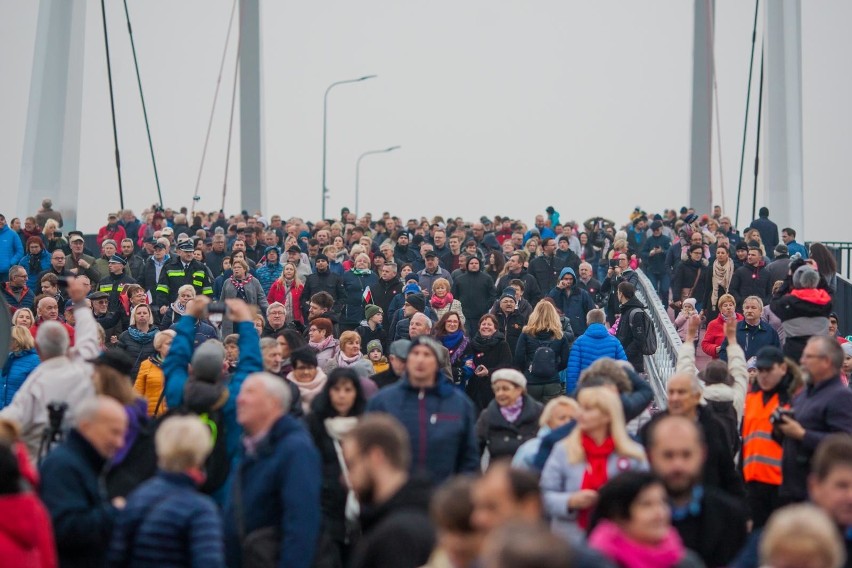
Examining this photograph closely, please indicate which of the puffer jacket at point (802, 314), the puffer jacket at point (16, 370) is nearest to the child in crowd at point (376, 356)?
the puffer jacket at point (16, 370)

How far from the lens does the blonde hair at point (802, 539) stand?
5.12 metres

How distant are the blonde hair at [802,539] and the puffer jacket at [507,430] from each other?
4.58 metres

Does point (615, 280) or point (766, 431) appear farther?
point (615, 280)

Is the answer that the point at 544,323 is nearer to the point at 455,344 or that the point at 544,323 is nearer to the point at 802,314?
the point at 455,344

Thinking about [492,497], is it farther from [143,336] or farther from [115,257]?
[115,257]

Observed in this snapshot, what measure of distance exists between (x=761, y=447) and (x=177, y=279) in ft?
34.6

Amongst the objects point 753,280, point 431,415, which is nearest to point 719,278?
point 753,280

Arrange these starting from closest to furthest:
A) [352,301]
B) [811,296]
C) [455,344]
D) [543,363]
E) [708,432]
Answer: [708,432] < [811,296] < [543,363] < [455,344] < [352,301]

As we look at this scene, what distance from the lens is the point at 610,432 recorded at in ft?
24.5

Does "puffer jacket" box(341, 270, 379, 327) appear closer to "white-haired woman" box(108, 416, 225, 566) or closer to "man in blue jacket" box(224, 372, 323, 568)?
"man in blue jacket" box(224, 372, 323, 568)

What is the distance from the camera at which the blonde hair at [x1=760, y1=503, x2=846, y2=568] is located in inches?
202

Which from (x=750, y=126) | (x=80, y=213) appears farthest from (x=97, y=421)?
(x=750, y=126)

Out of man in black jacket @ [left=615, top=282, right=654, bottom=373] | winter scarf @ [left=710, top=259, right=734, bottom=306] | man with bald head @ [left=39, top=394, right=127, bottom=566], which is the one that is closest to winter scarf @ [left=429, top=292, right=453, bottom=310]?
man in black jacket @ [left=615, top=282, right=654, bottom=373]

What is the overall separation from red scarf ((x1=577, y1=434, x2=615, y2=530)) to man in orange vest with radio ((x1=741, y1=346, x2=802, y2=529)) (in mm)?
2029
